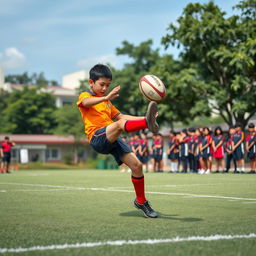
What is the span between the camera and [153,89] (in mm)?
6055

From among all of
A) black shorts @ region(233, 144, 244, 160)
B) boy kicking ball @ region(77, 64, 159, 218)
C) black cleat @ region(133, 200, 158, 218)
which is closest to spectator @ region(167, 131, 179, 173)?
black shorts @ region(233, 144, 244, 160)

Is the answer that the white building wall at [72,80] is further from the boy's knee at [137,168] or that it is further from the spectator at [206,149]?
the boy's knee at [137,168]

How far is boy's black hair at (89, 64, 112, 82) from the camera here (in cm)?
608

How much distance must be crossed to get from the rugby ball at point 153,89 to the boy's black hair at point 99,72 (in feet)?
1.55

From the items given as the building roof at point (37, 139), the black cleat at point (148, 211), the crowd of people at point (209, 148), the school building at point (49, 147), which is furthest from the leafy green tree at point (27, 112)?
the black cleat at point (148, 211)

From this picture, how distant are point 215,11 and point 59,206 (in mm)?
21622

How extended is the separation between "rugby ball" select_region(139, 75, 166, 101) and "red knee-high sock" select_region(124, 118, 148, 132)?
0.60 metres

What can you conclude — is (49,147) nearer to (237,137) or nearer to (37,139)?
(37,139)

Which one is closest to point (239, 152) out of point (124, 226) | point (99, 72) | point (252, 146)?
point (252, 146)

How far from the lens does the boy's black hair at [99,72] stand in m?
6.08

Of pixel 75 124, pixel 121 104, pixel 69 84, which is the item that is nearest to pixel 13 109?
pixel 75 124

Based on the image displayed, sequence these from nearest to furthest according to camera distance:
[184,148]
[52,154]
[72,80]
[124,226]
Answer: [124,226]
[184,148]
[52,154]
[72,80]

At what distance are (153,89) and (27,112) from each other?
55.8m

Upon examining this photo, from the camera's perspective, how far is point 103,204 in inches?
288
